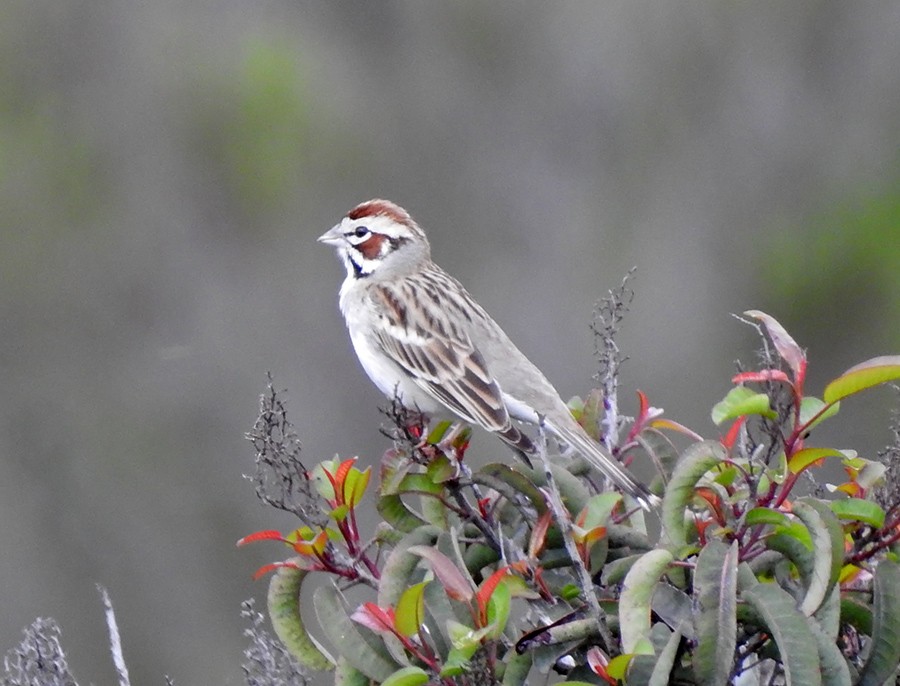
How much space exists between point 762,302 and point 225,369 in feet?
11.0

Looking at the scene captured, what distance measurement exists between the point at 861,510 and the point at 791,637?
0.25 metres

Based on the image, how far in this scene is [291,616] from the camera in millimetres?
2391

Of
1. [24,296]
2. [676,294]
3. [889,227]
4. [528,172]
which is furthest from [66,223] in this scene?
[889,227]

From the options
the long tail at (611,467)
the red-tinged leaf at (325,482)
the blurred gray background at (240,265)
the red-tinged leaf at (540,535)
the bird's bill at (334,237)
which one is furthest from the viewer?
the blurred gray background at (240,265)

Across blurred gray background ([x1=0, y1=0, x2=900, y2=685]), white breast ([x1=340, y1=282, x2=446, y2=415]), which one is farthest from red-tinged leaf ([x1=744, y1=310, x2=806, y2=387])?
blurred gray background ([x1=0, y1=0, x2=900, y2=685])

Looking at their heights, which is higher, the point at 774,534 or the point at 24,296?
the point at 24,296

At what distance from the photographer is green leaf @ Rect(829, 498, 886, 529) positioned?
81.6 inches

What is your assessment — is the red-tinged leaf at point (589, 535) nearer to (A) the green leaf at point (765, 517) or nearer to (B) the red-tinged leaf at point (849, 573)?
(A) the green leaf at point (765, 517)

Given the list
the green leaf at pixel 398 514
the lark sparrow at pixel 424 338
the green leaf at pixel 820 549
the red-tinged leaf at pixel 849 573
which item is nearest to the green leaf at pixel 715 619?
the green leaf at pixel 820 549

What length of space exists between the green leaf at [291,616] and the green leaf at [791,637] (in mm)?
783

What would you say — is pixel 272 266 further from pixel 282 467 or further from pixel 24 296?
pixel 282 467

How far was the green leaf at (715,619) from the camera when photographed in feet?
6.34

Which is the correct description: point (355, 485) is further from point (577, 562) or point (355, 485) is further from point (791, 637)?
point (791, 637)

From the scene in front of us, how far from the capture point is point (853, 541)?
2174 mm
